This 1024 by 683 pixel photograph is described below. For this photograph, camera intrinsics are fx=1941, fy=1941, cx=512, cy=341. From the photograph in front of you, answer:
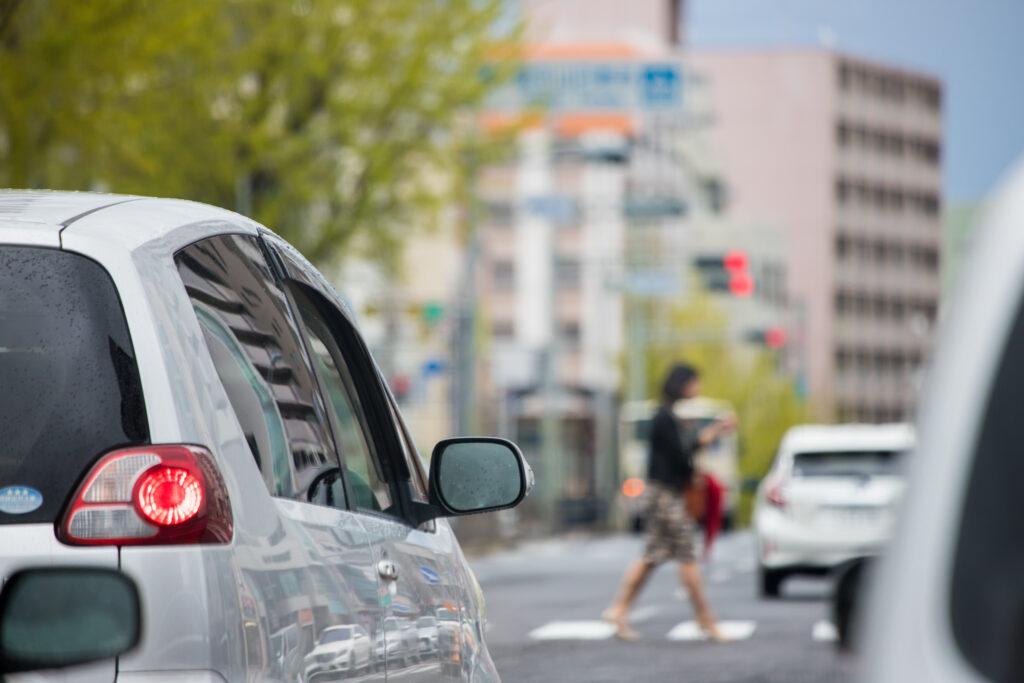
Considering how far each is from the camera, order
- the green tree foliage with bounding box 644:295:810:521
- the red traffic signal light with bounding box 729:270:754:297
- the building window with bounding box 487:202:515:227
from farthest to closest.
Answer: the building window with bounding box 487:202:515:227 → the green tree foliage with bounding box 644:295:810:521 → the red traffic signal light with bounding box 729:270:754:297

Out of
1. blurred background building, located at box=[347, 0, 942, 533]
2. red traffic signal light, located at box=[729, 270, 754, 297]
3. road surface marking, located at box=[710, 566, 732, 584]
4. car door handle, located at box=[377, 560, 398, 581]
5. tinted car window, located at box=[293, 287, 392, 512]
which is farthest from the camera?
red traffic signal light, located at box=[729, 270, 754, 297]

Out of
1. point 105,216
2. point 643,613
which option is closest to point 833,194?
point 643,613

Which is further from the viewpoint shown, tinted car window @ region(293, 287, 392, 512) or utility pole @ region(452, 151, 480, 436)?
utility pole @ region(452, 151, 480, 436)

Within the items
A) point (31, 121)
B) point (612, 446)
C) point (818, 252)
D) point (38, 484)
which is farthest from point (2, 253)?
point (818, 252)

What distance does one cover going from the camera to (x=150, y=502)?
2705mm

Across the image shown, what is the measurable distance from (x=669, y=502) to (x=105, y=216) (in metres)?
10.5

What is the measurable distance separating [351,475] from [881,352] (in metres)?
128

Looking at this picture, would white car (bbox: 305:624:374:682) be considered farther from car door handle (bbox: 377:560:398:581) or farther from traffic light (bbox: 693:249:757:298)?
traffic light (bbox: 693:249:757:298)

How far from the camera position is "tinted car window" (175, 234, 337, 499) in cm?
308

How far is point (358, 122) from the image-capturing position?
73.8ft

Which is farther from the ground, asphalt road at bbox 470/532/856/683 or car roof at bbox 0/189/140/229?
car roof at bbox 0/189/140/229

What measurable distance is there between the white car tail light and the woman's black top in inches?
421

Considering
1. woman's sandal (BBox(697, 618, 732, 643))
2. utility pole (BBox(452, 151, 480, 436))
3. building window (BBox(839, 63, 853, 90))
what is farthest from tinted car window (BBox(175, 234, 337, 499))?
building window (BBox(839, 63, 853, 90))

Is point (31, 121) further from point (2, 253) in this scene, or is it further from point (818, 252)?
point (818, 252)
